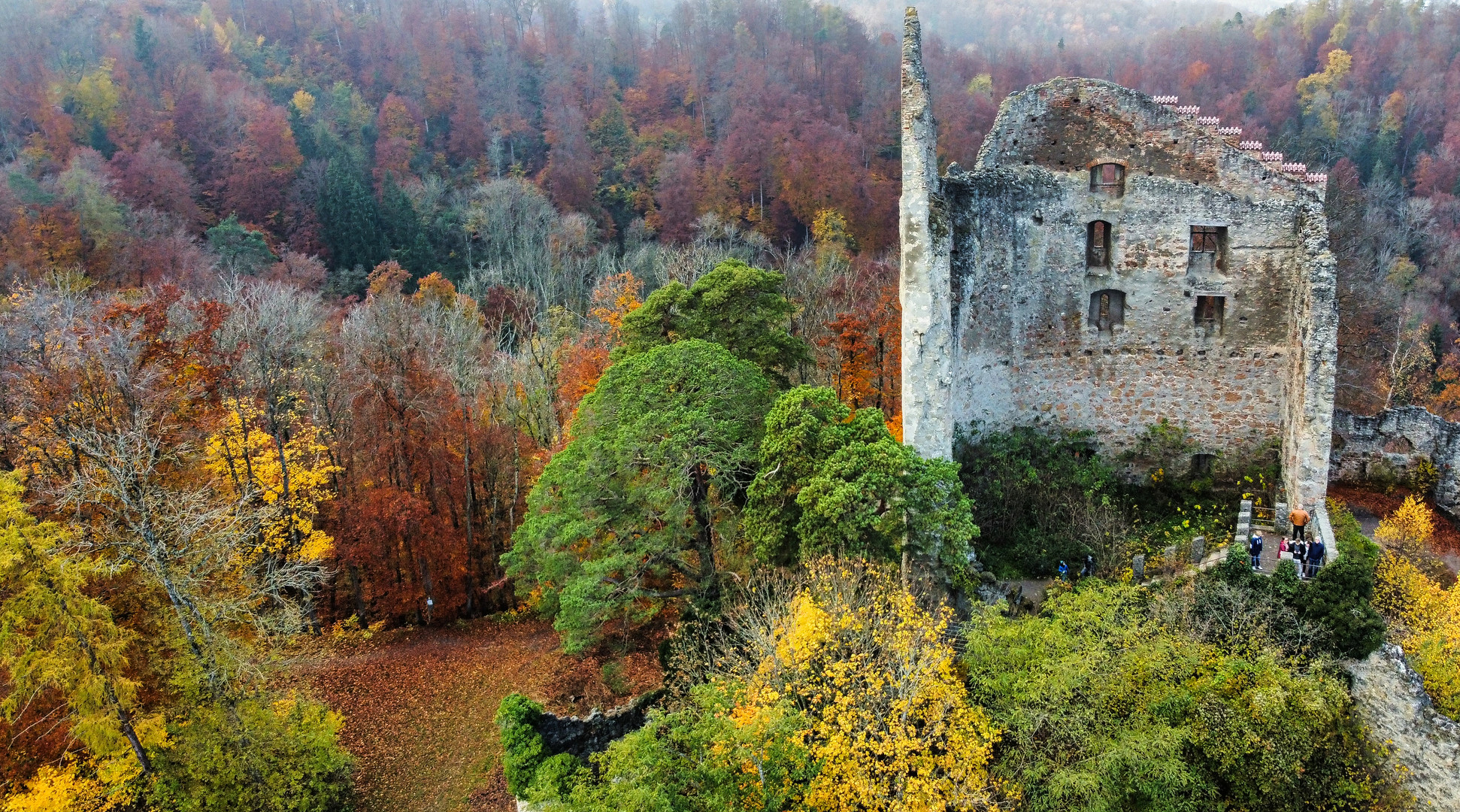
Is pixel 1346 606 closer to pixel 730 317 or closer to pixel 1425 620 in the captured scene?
pixel 1425 620

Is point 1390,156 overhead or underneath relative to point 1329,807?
overhead

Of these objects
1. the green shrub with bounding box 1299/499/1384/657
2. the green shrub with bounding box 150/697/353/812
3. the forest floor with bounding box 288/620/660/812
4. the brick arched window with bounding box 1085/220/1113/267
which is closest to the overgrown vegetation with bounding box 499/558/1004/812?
the forest floor with bounding box 288/620/660/812

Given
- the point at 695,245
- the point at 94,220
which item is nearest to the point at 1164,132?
the point at 695,245

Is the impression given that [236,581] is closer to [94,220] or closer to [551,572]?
[551,572]

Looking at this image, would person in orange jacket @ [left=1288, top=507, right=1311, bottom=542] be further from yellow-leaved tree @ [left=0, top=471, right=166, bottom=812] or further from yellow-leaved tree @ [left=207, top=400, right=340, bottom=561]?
yellow-leaved tree @ [left=207, top=400, right=340, bottom=561]

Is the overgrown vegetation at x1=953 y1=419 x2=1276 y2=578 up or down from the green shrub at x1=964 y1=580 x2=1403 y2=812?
up

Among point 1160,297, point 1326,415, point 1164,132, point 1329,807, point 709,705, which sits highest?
point 1164,132

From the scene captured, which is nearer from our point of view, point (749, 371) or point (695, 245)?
point (749, 371)
